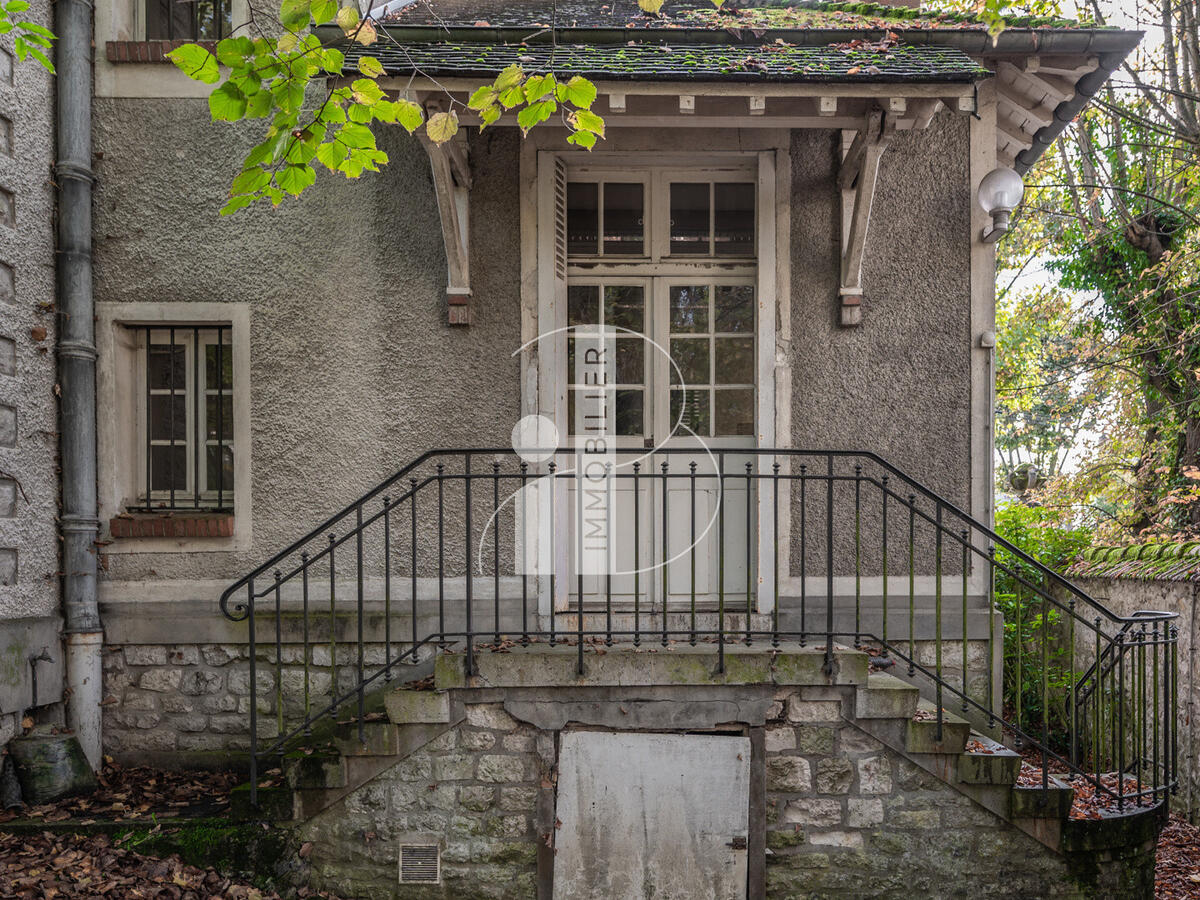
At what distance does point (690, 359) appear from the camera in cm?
566

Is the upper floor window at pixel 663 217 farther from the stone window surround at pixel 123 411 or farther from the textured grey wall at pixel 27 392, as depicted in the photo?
the textured grey wall at pixel 27 392

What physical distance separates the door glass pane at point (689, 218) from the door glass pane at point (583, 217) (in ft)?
1.57

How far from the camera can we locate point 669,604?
18.3 ft

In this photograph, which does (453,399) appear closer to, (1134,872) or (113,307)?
(113,307)

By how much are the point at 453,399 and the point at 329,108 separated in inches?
90.9

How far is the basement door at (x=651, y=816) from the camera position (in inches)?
171

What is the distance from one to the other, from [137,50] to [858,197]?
4260mm

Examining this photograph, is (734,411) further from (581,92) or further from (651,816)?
(581,92)

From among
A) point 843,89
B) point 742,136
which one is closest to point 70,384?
point 742,136

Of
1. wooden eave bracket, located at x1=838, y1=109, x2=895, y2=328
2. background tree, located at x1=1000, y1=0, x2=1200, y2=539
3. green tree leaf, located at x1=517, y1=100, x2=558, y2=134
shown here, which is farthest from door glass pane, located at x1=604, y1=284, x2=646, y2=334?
background tree, located at x1=1000, y1=0, x2=1200, y2=539

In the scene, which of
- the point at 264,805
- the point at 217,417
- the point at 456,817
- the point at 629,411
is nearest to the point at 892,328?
the point at 629,411

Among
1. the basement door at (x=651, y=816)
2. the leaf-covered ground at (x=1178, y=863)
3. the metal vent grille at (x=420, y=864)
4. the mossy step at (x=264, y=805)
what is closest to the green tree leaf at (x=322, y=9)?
the basement door at (x=651, y=816)

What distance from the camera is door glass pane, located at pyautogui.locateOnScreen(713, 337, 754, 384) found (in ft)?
18.4

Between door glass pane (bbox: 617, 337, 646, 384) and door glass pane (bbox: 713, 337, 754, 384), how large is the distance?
1.50ft
